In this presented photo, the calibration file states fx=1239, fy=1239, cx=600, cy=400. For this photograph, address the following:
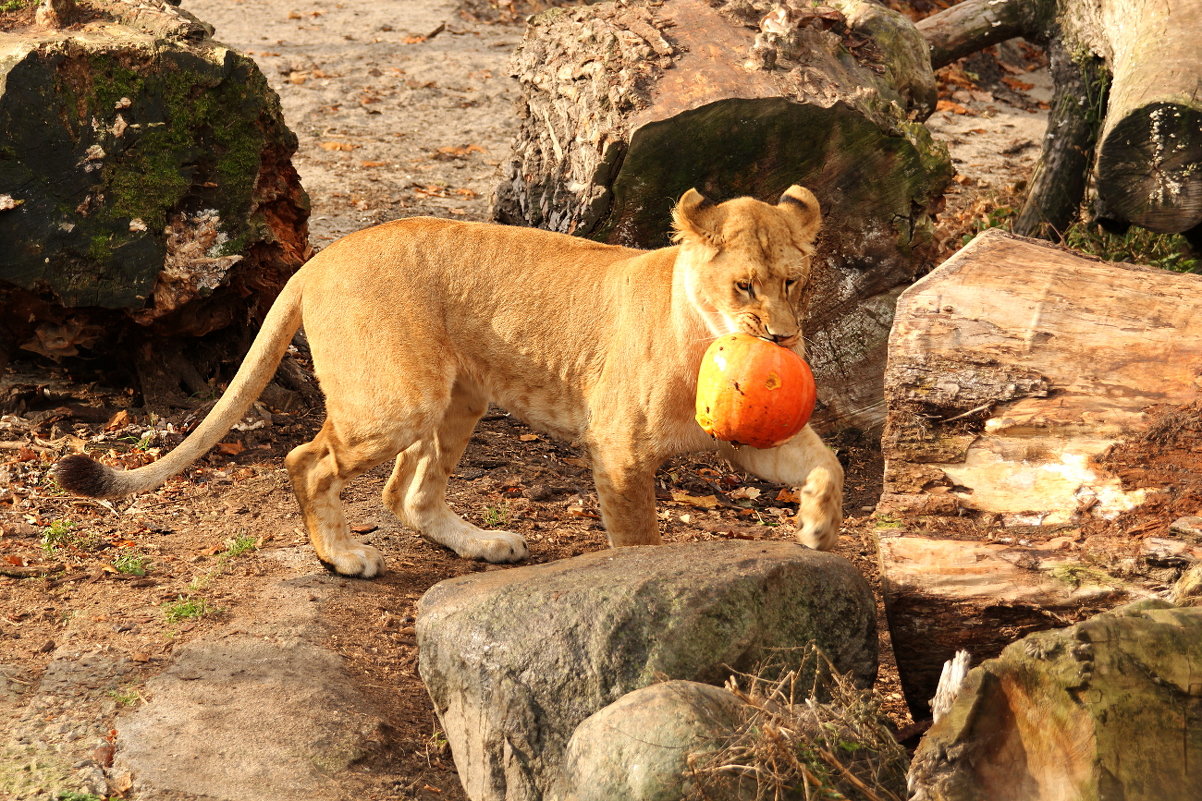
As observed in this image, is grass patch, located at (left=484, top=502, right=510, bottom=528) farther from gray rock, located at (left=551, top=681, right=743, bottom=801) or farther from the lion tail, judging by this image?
gray rock, located at (left=551, top=681, right=743, bottom=801)

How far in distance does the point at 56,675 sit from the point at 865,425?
4.51 meters

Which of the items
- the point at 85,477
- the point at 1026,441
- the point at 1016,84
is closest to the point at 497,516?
the point at 85,477

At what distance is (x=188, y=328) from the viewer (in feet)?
23.0

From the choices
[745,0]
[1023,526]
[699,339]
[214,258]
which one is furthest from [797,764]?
[745,0]

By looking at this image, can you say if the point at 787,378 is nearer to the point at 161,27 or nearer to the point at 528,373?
the point at 528,373

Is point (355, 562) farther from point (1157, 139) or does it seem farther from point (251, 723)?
point (1157, 139)

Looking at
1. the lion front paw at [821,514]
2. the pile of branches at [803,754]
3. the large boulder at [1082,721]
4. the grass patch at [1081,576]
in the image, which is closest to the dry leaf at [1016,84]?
the lion front paw at [821,514]

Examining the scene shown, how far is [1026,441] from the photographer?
4.47 m

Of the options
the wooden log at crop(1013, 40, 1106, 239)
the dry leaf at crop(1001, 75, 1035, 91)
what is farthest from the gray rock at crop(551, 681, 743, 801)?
the dry leaf at crop(1001, 75, 1035, 91)

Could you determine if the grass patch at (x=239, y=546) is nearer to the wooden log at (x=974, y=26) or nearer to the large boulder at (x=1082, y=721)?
the large boulder at (x=1082, y=721)

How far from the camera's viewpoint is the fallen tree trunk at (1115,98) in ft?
21.8

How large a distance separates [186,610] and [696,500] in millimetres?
2926

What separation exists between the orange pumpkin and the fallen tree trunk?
322 cm

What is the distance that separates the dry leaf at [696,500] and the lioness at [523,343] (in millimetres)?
1303
